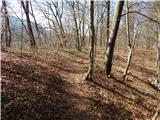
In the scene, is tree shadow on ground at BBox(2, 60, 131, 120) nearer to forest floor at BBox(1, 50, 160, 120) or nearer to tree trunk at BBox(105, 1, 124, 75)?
forest floor at BBox(1, 50, 160, 120)

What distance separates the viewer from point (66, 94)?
11555 millimetres

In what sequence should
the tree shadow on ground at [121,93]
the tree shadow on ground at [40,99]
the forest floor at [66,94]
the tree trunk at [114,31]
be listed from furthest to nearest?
1. the tree trunk at [114,31]
2. the tree shadow on ground at [121,93]
3. the forest floor at [66,94]
4. the tree shadow on ground at [40,99]

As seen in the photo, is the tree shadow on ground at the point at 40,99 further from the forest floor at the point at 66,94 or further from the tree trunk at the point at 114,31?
the tree trunk at the point at 114,31

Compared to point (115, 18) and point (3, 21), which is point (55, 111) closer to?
point (115, 18)

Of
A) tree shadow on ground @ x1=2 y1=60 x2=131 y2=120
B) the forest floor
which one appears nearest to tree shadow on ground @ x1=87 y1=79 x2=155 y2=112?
the forest floor

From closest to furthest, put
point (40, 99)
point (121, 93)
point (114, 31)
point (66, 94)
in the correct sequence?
point (40, 99) < point (66, 94) < point (121, 93) < point (114, 31)

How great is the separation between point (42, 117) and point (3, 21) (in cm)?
1438

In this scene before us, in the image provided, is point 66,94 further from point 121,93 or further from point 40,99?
point 121,93

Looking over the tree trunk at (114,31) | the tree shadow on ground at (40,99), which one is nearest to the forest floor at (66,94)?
the tree shadow on ground at (40,99)

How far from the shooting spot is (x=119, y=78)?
16.5 meters

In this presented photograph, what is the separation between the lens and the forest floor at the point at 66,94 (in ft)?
30.4

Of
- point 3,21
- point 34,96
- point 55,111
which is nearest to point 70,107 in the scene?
point 55,111

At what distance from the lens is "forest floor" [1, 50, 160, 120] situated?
927 cm

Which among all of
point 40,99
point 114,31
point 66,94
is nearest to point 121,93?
point 114,31
